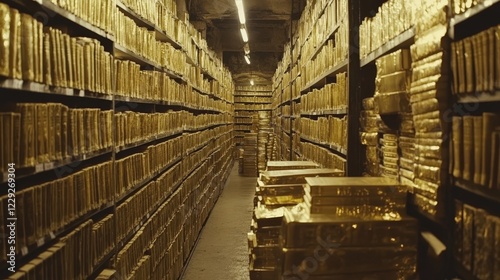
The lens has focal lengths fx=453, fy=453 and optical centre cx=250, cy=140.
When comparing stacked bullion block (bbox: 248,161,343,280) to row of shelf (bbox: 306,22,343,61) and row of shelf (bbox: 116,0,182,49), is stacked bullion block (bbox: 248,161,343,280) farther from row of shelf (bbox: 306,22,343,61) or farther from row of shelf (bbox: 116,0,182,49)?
row of shelf (bbox: 116,0,182,49)

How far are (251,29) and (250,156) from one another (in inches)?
170

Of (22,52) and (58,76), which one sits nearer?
(22,52)

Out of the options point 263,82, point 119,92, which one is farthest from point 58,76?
point 263,82

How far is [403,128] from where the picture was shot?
2.53 m

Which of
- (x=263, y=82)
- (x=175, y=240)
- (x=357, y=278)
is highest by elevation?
(x=263, y=82)

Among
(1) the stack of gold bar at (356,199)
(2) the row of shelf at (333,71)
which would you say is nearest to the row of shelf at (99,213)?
(1) the stack of gold bar at (356,199)

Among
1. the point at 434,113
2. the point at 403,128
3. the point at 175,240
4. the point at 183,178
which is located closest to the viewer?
the point at 434,113

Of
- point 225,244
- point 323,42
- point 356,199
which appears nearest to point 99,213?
point 356,199

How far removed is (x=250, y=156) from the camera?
13.7 m

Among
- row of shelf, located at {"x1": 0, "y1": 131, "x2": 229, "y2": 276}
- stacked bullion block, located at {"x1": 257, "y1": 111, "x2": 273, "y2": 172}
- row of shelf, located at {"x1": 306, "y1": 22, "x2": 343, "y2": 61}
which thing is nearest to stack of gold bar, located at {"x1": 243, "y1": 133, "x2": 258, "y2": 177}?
stacked bullion block, located at {"x1": 257, "y1": 111, "x2": 273, "y2": 172}

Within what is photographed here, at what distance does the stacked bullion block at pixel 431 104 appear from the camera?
1937 millimetres

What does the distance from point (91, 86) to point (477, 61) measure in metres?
2.17

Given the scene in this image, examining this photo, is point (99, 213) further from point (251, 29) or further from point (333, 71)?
point (251, 29)

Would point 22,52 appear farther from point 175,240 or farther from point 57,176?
point 175,240
